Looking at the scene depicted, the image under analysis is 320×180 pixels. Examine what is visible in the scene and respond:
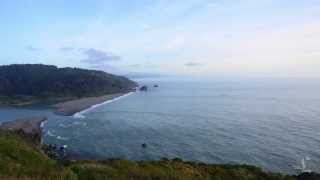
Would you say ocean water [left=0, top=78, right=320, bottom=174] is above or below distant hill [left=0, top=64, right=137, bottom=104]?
below

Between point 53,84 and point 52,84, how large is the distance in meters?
0.55

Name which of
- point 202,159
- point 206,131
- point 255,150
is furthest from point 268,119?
point 202,159

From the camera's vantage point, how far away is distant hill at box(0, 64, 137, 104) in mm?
165087

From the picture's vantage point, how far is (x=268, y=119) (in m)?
87.4

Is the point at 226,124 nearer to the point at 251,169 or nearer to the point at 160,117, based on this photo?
the point at 160,117

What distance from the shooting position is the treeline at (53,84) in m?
166

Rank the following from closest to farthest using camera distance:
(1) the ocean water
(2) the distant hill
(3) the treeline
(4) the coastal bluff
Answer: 1. (4) the coastal bluff
2. (1) the ocean water
3. (2) the distant hill
4. (3) the treeline

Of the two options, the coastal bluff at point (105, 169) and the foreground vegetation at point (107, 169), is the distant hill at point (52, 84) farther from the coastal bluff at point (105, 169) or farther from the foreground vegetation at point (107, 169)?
the foreground vegetation at point (107, 169)

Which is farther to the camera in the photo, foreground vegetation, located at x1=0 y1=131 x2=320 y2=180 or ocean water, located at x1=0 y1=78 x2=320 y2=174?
ocean water, located at x1=0 y1=78 x2=320 y2=174

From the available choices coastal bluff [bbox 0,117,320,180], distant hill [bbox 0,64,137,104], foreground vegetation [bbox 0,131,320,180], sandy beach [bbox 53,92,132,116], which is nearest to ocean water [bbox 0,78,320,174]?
sandy beach [bbox 53,92,132,116]

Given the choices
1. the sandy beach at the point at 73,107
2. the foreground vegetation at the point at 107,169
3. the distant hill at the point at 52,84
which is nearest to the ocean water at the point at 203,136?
the sandy beach at the point at 73,107

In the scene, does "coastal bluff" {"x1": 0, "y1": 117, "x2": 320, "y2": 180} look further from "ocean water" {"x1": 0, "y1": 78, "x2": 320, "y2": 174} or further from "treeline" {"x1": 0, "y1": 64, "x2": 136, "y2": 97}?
"treeline" {"x1": 0, "y1": 64, "x2": 136, "y2": 97}

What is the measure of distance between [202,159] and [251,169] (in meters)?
16.3

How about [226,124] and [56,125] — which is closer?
[226,124]
